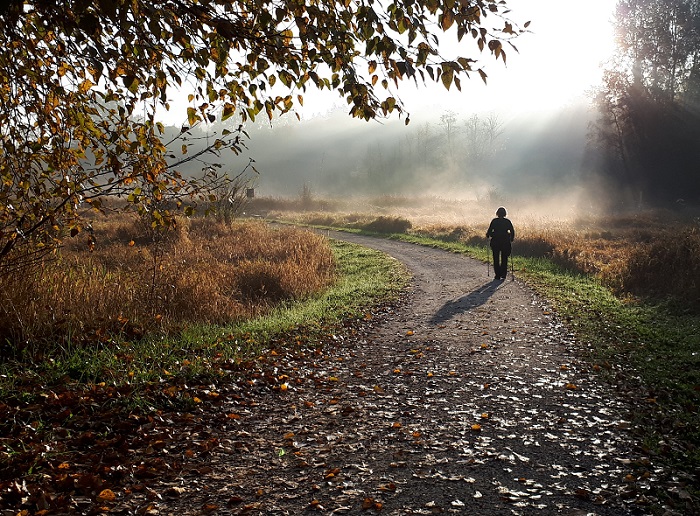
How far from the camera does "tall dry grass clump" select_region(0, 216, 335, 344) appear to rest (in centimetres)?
737

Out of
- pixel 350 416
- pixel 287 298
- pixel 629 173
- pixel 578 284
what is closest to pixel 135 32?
pixel 350 416

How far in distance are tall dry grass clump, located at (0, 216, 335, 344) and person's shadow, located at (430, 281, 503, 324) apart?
3846 millimetres

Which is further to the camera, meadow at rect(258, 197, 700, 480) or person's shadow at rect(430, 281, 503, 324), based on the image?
person's shadow at rect(430, 281, 503, 324)

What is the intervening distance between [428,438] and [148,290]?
21.9 feet

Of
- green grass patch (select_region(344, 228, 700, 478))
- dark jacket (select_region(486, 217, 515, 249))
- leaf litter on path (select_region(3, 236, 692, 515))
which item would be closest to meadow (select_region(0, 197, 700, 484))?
green grass patch (select_region(344, 228, 700, 478))

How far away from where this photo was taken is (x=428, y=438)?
534 centimetres

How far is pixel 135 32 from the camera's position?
4.81 metres

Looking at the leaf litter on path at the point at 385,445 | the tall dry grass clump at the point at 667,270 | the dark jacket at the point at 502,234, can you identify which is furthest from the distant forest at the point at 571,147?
the tall dry grass clump at the point at 667,270

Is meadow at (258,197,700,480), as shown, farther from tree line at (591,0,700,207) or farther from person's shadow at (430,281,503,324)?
tree line at (591,0,700,207)

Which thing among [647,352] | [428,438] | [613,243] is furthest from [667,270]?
[428,438]

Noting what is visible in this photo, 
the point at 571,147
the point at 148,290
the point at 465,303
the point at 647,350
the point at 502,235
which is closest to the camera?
the point at 647,350

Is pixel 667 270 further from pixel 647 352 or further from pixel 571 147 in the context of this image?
pixel 571 147

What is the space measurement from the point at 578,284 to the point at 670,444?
10.1 meters

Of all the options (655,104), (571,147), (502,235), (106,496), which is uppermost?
(571,147)
